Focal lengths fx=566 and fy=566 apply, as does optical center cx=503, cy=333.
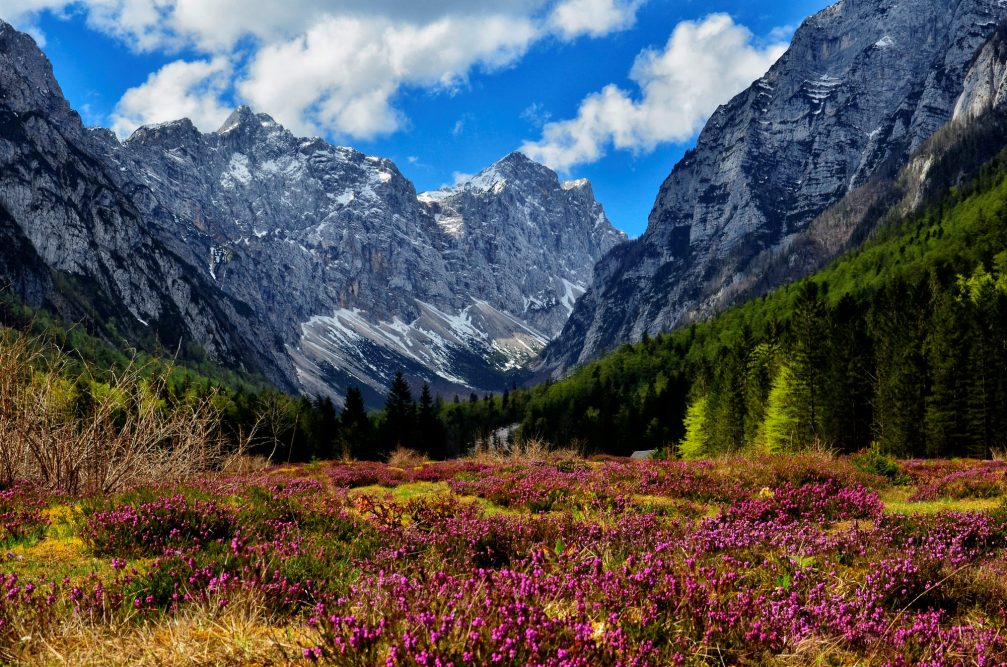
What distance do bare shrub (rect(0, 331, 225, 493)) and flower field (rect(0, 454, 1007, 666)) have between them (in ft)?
4.19

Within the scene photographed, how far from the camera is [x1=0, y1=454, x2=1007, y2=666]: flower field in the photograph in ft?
10.6

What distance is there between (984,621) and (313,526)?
6.95 m

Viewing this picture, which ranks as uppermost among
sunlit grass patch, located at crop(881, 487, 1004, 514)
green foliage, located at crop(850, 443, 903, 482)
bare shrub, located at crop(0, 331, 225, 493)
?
bare shrub, located at crop(0, 331, 225, 493)

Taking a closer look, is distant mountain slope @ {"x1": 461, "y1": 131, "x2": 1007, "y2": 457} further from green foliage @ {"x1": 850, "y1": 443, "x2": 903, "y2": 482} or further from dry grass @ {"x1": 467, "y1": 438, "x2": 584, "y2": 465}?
green foliage @ {"x1": 850, "y1": 443, "x2": 903, "y2": 482}

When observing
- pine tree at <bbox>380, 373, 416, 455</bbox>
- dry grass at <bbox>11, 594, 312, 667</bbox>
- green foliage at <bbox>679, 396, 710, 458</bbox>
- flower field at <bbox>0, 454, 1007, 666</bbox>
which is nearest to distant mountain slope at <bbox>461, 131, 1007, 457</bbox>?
green foliage at <bbox>679, 396, 710, 458</bbox>

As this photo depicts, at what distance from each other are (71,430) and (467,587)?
10643 millimetres

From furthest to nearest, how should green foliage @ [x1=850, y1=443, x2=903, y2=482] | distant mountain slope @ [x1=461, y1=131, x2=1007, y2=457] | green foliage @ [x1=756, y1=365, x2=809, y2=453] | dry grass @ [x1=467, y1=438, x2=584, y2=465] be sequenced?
green foliage @ [x1=756, y1=365, x2=809, y2=453]
distant mountain slope @ [x1=461, y1=131, x2=1007, y2=457]
dry grass @ [x1=467, y1=438, x2=584, y2=465]
green foliage @ [x1=850, y1=443, x2=903, y2=482]

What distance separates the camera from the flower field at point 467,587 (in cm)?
324

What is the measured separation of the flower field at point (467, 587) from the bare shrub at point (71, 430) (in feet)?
4.19

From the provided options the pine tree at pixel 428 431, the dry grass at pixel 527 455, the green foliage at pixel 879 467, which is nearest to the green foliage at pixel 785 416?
the dry grass at pixel 527 455

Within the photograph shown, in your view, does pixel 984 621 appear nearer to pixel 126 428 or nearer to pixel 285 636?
pixel 285 636

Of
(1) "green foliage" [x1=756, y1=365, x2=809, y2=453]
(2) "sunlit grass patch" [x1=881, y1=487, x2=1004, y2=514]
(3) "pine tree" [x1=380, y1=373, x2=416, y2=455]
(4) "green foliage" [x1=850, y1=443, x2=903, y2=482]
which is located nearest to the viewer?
(2) "sunlit grass patch" [x1=881, y1=487, x2=1004, y2=514]

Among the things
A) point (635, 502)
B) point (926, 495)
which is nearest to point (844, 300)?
point (926, 495)

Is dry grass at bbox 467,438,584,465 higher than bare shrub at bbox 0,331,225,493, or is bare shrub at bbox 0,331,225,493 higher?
bare shrub at bbox 0,331,225,493
